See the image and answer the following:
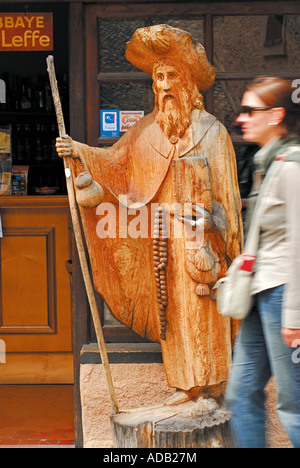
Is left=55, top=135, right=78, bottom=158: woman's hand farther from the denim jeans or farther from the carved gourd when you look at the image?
the denim jeans

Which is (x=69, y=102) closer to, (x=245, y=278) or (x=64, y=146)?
(x=64, y=146)

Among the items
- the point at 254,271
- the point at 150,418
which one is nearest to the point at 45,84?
the point at 150,418

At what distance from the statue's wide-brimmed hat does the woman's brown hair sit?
786 millimetres

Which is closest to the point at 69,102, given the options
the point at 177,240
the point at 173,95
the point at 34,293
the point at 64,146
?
the point at 34,293

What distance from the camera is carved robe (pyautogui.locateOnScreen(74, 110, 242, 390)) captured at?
347 cm

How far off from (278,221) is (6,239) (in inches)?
121

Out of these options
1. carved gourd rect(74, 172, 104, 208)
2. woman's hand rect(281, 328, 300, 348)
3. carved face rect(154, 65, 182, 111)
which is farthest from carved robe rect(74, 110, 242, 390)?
woman's hand rect(281, 328, 300, 348)

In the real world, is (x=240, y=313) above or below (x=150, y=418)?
above

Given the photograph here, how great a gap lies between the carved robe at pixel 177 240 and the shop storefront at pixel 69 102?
1.04 ft

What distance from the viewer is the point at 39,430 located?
440 centimetres

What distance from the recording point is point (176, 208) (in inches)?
138

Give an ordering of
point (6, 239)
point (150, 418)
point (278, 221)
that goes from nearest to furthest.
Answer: point (278, 221) → point (150, 418) → point (6, 239)

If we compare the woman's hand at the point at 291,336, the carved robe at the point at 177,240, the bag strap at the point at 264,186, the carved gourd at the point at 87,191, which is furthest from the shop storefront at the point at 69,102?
the woman's hand at the point at 291,336
